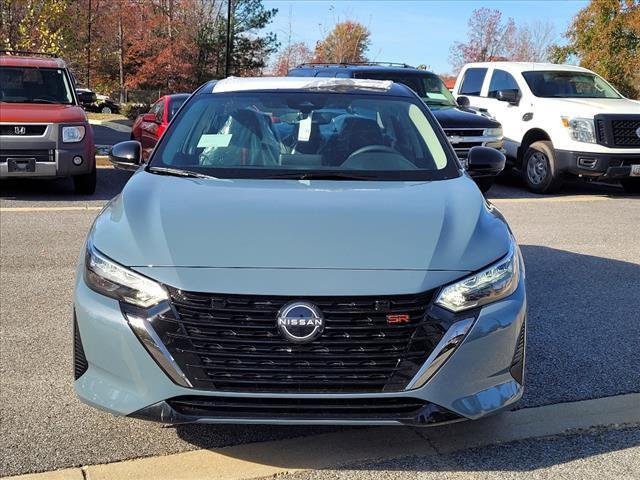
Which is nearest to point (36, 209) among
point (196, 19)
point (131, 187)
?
point (131, 187)

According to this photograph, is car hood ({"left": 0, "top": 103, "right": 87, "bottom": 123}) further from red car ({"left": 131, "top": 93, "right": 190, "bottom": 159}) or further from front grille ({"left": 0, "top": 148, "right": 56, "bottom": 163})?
red car ({"left": 131, "top": 93, "right": 190, "bottom": 159})

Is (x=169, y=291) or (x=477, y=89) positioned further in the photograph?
(x=477, y=89)

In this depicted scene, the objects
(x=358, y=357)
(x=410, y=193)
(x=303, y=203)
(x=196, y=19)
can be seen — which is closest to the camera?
(x=358, y=357)

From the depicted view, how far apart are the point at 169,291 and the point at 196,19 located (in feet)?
127

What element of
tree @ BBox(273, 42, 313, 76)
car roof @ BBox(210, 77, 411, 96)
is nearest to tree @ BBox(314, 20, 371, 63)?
tree @ BBox(273, 42, 313, 76)

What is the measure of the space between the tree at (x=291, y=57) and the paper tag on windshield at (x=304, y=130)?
128 feet

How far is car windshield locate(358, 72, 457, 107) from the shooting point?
1161 centimetres

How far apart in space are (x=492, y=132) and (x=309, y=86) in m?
6.77

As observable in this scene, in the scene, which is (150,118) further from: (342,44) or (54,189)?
(342,44)

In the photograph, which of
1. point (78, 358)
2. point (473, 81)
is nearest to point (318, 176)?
point (78, 358)

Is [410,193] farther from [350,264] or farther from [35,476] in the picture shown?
[35,476]

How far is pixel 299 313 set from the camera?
275 cm

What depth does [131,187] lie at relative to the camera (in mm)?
3762

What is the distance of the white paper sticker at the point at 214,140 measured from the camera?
4281 mm
